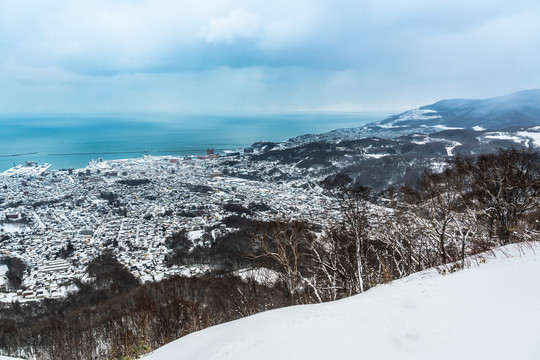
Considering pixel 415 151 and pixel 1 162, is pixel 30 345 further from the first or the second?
pixel 1 162

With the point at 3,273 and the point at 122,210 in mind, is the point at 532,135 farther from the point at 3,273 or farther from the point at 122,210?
the point at 3,273

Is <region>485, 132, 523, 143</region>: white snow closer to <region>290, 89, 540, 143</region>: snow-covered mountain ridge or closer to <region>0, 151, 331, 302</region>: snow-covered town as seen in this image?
<region>290, 89, 540, 143</region>: snow-covered mountain ridge

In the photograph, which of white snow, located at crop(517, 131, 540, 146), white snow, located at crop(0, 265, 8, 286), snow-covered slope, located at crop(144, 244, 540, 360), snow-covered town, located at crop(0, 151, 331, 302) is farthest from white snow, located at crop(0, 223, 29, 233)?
white snow, located at crop(517, 131, 540, 146)

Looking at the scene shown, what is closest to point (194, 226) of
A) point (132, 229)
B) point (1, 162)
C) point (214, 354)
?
point (132, 229)

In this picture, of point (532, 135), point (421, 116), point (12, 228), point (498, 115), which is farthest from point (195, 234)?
point (421, 116)

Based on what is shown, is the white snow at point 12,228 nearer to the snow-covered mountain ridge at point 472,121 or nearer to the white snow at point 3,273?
the white snow at point 3,273

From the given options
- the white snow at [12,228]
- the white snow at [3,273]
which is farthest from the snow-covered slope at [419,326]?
the white snow at [12,228]
